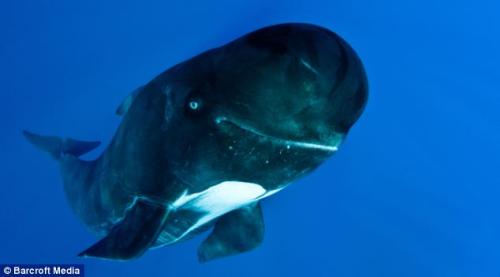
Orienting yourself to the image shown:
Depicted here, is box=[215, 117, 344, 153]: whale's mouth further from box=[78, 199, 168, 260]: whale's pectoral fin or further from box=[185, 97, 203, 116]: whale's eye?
box=[78, 199, 168, 260]: whale's pectoral fin

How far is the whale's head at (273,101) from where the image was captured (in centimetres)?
259

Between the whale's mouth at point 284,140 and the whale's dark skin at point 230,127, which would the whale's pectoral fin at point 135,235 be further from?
the whale's mouth at point 284,140

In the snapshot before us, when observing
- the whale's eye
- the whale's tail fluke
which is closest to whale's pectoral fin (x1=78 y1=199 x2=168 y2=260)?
the whale's eye

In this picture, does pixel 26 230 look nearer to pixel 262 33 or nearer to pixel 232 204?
pixel 232 204

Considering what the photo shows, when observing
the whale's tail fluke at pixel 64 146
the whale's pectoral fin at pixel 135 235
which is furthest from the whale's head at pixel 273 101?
the whale's tail fluke at pixel 64 146

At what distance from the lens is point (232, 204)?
4.18 meters

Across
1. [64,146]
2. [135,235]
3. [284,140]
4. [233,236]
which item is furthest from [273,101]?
[64,146]

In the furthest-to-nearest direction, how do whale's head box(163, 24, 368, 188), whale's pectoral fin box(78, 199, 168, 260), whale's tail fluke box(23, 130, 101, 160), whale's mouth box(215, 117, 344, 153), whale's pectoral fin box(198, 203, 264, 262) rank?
1. whale's tail fluke box(23, 130, 101, 160)
2. whale's pectoral fin box(198, 203, 264, 262)
3. whale's pectoral fin box(78, 199, 168, 260)
4. whale's mouth box(215, 117, 344, 153)
5. whale's head box(163, 24, 368, 188)

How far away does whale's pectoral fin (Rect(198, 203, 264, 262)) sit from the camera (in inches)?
195

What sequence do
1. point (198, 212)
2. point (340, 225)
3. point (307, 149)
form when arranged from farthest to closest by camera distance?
1. point (340, 225)
2. point (198, 212)
3. point (307, 149)

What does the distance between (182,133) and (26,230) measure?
12837 millimetres

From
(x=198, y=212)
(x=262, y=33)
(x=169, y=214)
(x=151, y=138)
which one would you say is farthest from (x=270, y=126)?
(x=198, y=212)

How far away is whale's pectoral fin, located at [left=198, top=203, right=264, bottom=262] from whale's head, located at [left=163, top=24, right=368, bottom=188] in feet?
5.82

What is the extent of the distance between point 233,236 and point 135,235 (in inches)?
64.3
